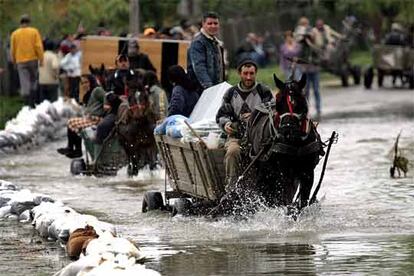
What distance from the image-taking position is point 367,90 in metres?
41.3

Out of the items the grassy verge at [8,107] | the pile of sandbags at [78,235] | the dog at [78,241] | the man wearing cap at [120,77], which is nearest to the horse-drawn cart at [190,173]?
the pile of sandbags at [78,235]

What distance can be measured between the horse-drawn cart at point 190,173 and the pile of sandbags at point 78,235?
1299 mm

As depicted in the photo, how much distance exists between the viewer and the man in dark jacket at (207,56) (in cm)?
1697

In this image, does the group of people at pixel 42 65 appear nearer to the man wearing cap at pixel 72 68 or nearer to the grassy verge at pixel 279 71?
the man wearing cap at pixel 72 68

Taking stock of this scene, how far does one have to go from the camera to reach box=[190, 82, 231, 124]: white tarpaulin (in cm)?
1565

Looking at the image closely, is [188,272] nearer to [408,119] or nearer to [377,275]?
[377,275]

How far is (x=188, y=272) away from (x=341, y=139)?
48.4 feet

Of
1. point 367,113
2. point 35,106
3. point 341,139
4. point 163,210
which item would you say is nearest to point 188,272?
point 163,210

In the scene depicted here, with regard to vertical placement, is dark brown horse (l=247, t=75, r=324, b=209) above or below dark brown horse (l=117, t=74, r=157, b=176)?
above

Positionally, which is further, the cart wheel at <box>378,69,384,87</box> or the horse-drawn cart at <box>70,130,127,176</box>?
the cart wheel at <box>378,69,384,87</box>

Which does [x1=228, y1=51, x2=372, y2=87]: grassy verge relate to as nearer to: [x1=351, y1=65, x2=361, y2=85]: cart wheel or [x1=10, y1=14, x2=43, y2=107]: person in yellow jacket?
[x1=351, y1=65, x2=361, y2=85]: cart wheel

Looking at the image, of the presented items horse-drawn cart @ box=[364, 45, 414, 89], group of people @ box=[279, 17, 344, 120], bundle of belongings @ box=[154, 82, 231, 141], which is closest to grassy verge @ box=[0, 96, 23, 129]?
group of people @ box=[279, 17, 344, 120]

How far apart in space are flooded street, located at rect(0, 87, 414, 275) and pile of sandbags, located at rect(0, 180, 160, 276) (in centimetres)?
17

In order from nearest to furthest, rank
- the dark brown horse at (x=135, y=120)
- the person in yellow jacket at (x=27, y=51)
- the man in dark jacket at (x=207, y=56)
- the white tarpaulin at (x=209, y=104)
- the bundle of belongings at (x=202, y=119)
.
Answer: the bundle of belongings at (x=202, y=119)
the white tarpaulin at (x=209, y=104)
the man in dark jacket at (x=207, y=56)
the dark brown horse at (x=135, y=120)
the person in yellow jacket at (x=27, y=51)
